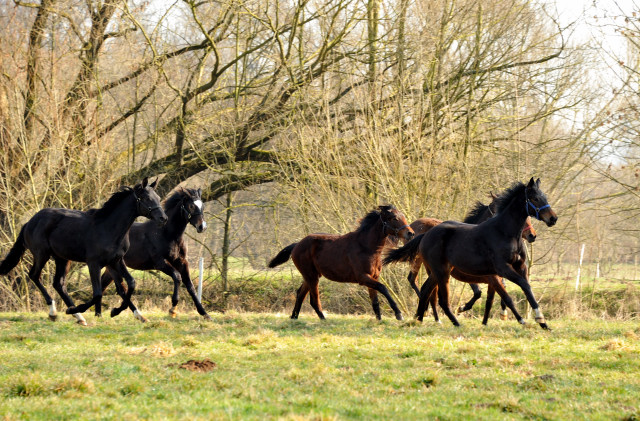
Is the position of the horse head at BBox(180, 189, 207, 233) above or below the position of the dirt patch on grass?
above

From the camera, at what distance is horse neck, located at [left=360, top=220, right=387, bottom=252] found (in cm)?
1207

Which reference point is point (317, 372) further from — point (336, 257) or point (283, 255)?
point (283, 255)

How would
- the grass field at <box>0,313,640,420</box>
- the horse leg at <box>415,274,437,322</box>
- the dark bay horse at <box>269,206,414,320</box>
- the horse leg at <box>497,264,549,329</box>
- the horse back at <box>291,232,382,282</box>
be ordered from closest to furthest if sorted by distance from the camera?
the grass field at <box>0,313,640,420</box>
the horse leg at <box>497,264,549,329</box>
the horse leg at <box>415,274,437,322</box>
the dark bay horse at <box>269,206,414,320</box>
the horse back at <box>291,232,382,282</box>

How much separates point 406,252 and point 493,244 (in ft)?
5.16

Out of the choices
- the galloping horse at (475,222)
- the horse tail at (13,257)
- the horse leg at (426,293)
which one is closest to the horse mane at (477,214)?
the galloping horse at (475,222)

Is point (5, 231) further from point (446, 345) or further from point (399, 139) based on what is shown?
point (446, 345)

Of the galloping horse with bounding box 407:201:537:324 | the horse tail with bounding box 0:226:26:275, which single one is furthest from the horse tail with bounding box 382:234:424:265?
the horse tail with bounding box 0:226:26:275

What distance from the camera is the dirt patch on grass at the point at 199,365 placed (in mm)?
7247

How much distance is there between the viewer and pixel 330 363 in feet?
25.2

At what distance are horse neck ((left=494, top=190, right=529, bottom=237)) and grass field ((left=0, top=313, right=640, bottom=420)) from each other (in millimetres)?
1420

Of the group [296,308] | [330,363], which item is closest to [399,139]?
[296,308]

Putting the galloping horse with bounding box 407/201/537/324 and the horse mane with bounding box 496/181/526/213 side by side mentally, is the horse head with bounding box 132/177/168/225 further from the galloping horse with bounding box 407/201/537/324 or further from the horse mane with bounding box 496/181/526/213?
the horse mane with bounding box 496/181/526/213

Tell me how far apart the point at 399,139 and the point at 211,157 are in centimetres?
670

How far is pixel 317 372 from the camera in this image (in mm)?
6996
